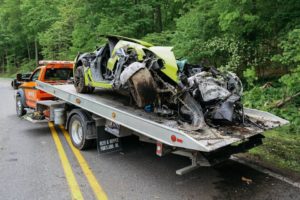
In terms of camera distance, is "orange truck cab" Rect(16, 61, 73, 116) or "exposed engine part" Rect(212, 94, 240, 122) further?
"orange truck cab" Rect(16, 61, 73, 116)

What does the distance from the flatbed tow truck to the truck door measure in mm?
1018

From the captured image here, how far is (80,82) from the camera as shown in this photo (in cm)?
678

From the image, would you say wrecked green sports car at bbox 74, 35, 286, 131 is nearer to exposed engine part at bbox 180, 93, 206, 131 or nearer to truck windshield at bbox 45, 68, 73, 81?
exposed engine part at bbox 180, 93, 206, 131

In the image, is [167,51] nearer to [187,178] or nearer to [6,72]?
[187,178]

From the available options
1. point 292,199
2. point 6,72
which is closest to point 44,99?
point 292,199

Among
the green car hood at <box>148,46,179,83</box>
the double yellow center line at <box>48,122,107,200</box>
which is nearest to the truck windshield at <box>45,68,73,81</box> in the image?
the double yellow center line at <box>48,122,107,200</box>

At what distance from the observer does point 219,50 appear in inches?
429

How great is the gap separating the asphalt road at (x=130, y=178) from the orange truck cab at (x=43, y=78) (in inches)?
93.9

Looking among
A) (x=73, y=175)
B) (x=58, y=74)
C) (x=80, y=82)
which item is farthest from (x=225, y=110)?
(x=58, y=74)

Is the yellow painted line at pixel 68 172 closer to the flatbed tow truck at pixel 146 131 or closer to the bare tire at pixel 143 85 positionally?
the flatbed tow truck at pixel 146 131

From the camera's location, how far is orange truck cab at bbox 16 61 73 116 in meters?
8.49

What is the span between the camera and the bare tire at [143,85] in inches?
173

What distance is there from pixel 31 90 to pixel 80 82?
2.89 meters

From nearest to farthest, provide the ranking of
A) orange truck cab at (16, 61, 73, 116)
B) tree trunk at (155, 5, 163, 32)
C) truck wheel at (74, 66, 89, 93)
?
truck wheel at (74, 66, 89, 93) → orange truck cab at (16, 61, 73, 116) → tree trunk at (155, 5, 163, 32)
